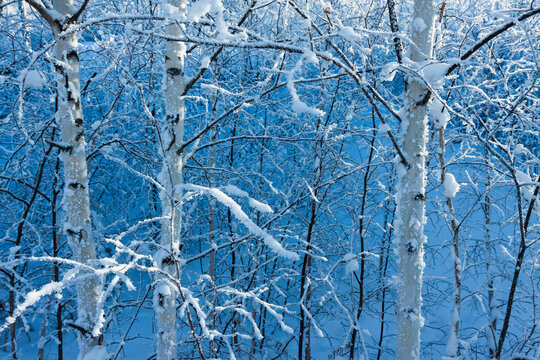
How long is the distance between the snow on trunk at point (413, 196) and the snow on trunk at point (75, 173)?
2148 millimetres

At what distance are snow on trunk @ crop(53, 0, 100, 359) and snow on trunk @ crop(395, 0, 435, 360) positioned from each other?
215 cm

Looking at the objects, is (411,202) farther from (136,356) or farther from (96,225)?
(136,356)

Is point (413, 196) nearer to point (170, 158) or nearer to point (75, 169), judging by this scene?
point (170, 158)

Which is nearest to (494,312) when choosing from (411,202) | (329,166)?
(329,166)

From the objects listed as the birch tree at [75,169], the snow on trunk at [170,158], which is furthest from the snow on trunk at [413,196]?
the birch tree at [75,169]

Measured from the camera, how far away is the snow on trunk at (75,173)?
2562 millimetres

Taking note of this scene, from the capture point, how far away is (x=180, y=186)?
236cm

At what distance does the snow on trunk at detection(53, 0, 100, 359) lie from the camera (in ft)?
8.41

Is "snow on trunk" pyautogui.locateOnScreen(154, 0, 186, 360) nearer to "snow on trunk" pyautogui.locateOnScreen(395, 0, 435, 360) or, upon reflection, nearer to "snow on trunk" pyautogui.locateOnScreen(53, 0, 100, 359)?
"snow on trunk" pyautogui.locateOnScreen(53, 0, 100, 359)

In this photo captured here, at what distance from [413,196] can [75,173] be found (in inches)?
93.6

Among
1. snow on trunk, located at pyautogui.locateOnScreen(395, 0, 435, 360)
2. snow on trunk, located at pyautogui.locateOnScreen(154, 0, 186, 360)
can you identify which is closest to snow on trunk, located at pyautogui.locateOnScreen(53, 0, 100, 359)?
snow on trunk, located at pyautogui.locateOnScreen(154, 0, 186, 360)

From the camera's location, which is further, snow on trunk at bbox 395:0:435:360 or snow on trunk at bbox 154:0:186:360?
snow on trunk at bbox 154:0:186:360

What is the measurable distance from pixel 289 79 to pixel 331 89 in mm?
4507

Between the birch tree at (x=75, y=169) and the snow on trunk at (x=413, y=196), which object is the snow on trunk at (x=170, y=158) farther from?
the snow on trunk at (x=413, y=196)
